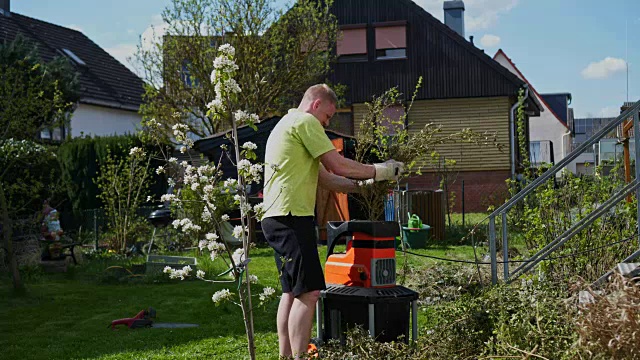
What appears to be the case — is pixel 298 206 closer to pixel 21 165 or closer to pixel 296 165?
pixel 296 165

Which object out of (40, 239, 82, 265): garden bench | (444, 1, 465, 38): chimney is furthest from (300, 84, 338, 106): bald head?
(444, 1, 465, 38): chimney

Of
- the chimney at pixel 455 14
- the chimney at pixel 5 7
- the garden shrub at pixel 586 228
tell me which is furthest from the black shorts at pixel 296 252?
the chimney at pixel 455 14

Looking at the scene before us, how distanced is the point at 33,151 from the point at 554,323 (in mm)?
9260

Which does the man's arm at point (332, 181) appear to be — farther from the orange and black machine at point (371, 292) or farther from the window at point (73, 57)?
the window at point (73, 57)

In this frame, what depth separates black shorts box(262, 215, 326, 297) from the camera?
4.72 meters

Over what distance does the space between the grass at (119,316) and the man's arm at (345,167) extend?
178 centimetres

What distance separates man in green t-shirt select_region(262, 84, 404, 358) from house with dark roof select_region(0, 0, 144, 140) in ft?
71.9

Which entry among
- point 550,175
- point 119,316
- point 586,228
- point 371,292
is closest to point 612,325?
point 371,292

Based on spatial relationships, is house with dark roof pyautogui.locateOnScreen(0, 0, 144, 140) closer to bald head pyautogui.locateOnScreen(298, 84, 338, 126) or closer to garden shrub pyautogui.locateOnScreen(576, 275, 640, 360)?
bald head pyautogui.locateOnScreen(298, 84, 338, 126)

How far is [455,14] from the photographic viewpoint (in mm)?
35719

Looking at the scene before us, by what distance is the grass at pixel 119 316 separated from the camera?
668cm

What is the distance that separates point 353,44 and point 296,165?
23.3m

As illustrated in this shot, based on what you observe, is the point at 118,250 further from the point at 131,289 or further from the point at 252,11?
the point at 252,11

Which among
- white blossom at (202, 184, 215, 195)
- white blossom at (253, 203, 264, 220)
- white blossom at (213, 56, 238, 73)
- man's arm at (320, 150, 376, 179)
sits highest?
white blossom at (213, 56, 238, 73)
